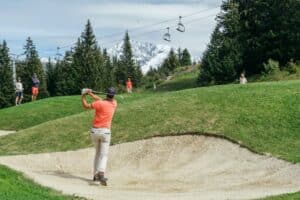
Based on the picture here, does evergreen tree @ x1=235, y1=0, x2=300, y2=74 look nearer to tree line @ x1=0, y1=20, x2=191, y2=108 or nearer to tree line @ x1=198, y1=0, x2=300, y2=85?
tree line @ x1=198, y1=0, x2=300, y2=85

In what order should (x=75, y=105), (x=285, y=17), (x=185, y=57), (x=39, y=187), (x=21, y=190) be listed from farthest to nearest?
(x=185, y=57) → (x=285, y=17) → (x=75, y=105) → (x=39, y=187) → (x=21, y=190)

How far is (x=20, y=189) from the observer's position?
42.0 feet

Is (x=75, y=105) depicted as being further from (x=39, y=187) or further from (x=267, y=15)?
(x=267, y=15)

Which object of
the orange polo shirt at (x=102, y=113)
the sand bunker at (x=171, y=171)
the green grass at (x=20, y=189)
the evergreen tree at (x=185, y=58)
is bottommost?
the sand bunker at (x=171, y=171)

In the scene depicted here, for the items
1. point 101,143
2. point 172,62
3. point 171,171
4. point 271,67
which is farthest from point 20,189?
point 172,62

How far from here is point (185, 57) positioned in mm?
163375

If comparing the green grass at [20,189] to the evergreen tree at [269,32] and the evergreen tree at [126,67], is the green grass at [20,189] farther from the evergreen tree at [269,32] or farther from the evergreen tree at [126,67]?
the evergreen tree at [126,67]

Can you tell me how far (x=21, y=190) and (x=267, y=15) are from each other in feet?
180

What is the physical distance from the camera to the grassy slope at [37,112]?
111 feet

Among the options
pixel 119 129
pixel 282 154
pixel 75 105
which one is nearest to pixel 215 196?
pixel 282 154

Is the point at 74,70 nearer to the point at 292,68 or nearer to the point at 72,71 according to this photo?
the point at 72,71

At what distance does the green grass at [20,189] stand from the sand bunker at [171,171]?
0.51 metres

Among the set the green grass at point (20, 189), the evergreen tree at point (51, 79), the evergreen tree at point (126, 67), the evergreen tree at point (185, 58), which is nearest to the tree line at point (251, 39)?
the green grass at point (20, 189)

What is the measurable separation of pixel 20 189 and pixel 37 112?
23.5m
